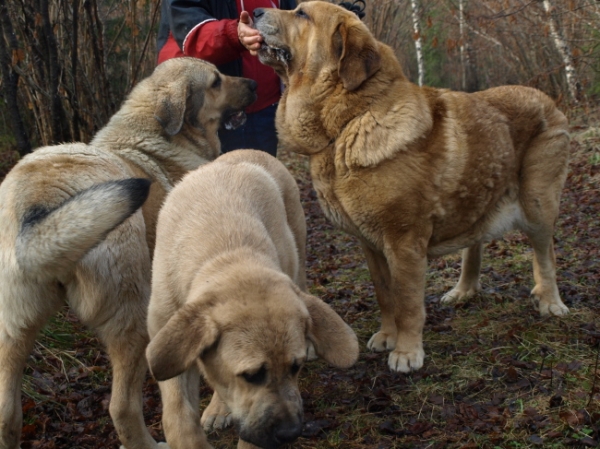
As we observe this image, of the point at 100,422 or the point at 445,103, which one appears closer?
the point at 100,422

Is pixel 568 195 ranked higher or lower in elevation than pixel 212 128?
lower

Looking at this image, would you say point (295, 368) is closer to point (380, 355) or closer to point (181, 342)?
point (181, 342)

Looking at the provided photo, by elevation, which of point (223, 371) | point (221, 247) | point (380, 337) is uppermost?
point (221, 247)

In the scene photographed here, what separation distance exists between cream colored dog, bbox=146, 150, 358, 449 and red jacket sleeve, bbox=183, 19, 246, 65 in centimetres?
168

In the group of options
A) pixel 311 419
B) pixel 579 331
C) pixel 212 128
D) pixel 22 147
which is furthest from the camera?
pixel 22 147

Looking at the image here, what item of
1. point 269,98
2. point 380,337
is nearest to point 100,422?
point 380,337

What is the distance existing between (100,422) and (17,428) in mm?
787

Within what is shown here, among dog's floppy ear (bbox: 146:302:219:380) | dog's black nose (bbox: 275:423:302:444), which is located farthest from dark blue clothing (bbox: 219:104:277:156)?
dog's black nose (bbox: 275:423:302:444)

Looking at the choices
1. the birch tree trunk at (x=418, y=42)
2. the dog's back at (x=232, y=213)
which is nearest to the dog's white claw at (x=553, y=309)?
the dog's back at (x=232, y=213)

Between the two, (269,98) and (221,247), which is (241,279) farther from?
(269,98)

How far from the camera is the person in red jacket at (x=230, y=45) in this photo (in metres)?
5.14

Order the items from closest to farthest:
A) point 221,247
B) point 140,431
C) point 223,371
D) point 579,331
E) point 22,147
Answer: point 223,371 < point 221,247 < point 140,431 < point 579,331 < point 22,147

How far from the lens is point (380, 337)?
4.91 metres

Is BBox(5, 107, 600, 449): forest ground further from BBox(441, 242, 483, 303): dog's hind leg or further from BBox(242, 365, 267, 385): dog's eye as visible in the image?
BBox(242, 365, 267, 385): dog's eye
